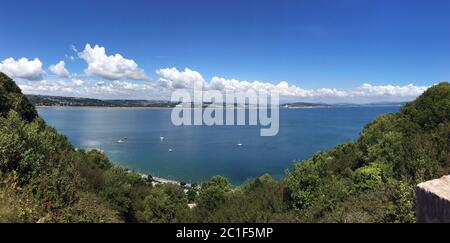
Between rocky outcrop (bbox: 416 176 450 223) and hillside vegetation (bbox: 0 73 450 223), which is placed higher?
rocky outcrop (bbox: 416 176 450 223)

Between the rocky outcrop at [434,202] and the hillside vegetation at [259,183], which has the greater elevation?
the rocky outcrop at [434,202]

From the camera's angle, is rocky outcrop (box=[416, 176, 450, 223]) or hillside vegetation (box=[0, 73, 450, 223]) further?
hillside vegetation (box=[0, 73, 450, 223])

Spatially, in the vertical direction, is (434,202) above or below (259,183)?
above

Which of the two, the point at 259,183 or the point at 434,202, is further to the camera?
the point at 259,183
